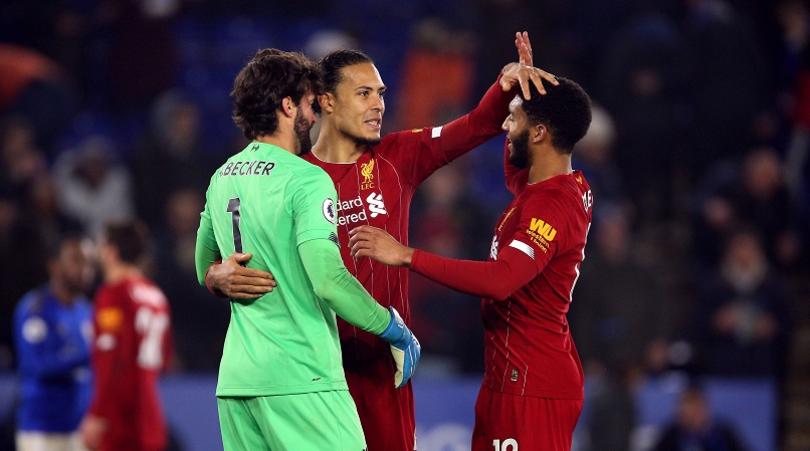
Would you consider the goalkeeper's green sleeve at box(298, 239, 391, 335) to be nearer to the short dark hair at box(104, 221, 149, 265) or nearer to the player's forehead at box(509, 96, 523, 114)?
the player's forehead at box(509, 96, 523, 114)

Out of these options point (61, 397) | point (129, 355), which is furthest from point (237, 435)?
point (61, 397)

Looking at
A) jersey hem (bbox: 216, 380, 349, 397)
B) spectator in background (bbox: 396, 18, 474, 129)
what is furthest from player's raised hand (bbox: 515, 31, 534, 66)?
spectator in background (bbox: 396, 18, 474, 129)

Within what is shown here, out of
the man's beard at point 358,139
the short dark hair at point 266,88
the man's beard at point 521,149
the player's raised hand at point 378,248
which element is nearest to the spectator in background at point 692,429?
the man's beard at point 521,149

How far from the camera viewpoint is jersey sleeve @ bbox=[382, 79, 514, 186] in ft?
16.1

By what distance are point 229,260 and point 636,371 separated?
232 inches

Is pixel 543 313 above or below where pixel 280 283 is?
below

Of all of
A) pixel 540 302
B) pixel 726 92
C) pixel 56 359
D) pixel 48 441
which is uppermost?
pixel 726 92

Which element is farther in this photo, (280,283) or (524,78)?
(524,78)

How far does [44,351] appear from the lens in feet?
27.3

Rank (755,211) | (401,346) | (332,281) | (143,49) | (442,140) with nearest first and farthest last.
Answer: (332,281) < (401,346) < (442,140) < (755,211) < (143,49)

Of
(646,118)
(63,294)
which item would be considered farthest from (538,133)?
(646,118)

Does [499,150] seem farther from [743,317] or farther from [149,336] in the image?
[149,336]

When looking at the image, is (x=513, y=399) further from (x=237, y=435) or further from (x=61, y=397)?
(x=61, y=397)

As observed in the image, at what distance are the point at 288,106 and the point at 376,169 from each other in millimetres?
815
